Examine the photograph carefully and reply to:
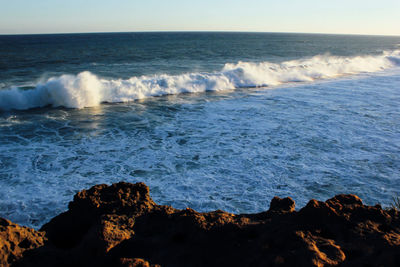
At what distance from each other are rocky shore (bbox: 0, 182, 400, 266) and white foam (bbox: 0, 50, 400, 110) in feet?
35.0

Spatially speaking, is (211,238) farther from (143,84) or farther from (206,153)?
(143,84)

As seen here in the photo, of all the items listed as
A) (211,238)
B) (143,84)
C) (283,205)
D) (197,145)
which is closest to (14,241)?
(211,238)

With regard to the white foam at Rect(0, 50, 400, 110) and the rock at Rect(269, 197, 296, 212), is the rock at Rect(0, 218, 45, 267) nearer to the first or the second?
the rock at Rect(269, 197, 296, 212)

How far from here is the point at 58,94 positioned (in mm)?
12836

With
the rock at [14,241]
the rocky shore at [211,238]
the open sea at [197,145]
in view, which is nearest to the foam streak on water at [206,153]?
the open sea at [197,145]

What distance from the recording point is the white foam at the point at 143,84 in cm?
1267

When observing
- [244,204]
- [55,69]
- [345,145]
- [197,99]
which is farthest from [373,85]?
[55,69]

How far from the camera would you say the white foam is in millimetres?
12672

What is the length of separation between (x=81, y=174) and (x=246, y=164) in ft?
10.8

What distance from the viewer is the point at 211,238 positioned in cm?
235

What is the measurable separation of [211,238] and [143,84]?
14.0m

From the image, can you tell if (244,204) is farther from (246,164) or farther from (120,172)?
(120,172)

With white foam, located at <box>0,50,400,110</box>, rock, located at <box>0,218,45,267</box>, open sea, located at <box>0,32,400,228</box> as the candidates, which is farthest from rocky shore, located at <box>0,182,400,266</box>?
white foam, located at <box>0,50,400,110</box>

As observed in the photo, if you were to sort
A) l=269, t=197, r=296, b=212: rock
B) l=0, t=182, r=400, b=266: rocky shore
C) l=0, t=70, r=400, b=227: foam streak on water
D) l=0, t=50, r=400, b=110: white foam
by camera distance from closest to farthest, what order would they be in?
1. l=0, t=182, r=400, b=266: rocky shore
2. l=269, t=197, r=296, b=212: rock
3. l=0, t=70, r=400, b=227: foam streak on water
4. l=0, t=50, r=400, b=110: white foam
